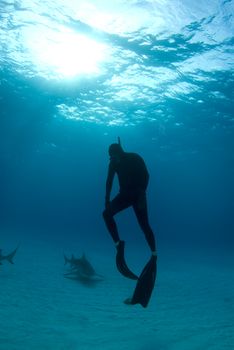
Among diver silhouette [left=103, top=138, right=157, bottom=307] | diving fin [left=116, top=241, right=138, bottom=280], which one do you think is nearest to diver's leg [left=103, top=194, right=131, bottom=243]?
diver silhouette [left=103, top=138, right=157, bottom=307]

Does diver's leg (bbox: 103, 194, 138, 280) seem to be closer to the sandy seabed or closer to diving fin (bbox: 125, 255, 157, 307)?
diving fin (bbox: 125, 255, 157, 307)

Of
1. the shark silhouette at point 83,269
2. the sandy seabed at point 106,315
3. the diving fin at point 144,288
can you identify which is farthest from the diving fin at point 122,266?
the shark silhouette at point 83,269

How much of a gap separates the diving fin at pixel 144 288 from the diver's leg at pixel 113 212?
2.95ft

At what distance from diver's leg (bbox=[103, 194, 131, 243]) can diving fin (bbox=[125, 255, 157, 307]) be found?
35.4 inches

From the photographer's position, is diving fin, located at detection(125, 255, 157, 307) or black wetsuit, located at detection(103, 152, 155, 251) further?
black wetsuit, located at detection(103, 152, 155, 251)

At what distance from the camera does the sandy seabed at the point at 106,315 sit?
955cm

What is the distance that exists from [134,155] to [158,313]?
861 centimetres

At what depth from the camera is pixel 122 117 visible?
3206 cm

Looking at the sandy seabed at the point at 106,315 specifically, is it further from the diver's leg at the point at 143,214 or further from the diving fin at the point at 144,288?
the diver's leg at the point at 143,214

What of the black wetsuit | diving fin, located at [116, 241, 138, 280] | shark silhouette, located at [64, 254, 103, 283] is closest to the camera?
diving fin, located at [116, 241, 138, 280]

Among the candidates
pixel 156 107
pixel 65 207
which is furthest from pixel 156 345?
pixel 65 207

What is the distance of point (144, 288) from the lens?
21.5ft

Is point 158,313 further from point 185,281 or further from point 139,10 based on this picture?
point 139,10

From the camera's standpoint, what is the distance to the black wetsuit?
6766mm
